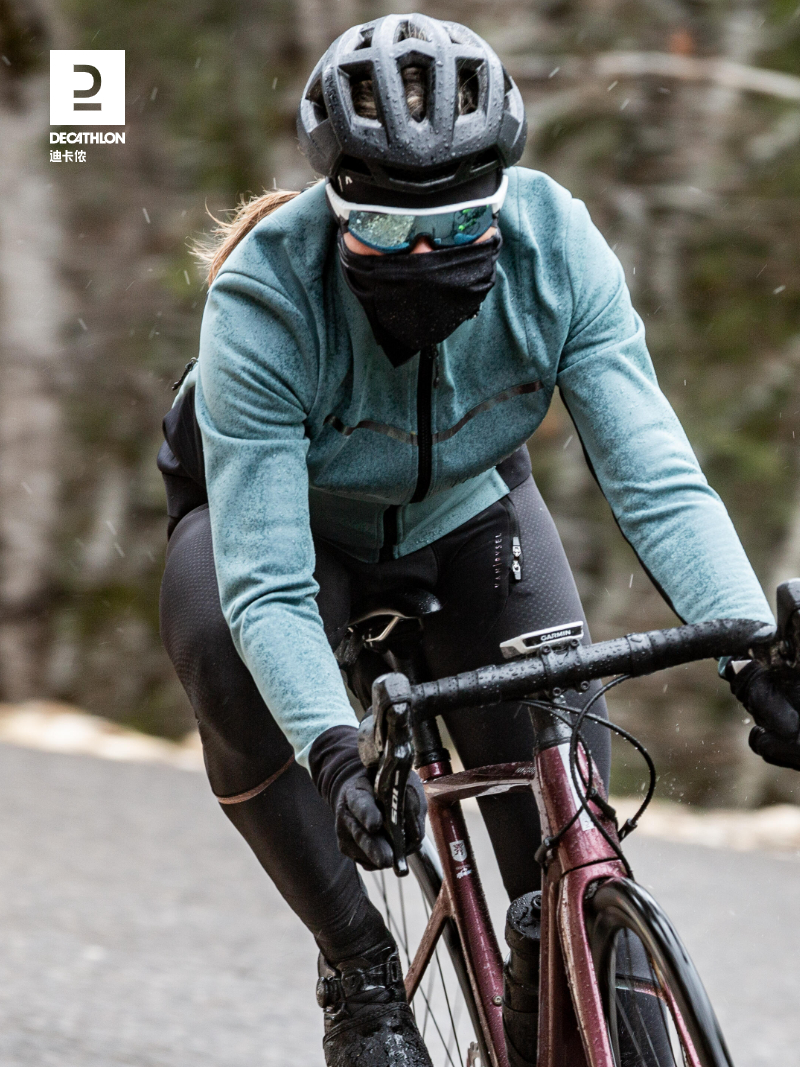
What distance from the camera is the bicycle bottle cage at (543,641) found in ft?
6.59

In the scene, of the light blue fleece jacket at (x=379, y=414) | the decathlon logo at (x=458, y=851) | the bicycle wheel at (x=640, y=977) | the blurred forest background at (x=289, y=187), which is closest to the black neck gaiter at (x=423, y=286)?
the light blue fleece jacket at (x=379, y=414)

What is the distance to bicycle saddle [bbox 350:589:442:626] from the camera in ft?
8.51

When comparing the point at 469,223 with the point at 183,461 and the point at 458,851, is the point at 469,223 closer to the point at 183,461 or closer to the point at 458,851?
the point at 183,461

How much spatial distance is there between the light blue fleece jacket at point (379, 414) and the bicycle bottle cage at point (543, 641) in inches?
9.6

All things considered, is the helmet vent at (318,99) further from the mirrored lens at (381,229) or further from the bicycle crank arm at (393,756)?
the bicycle crank arm at (393,756)

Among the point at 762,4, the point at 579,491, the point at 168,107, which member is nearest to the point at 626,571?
the point at 579,491

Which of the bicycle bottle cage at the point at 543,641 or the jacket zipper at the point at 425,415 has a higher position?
the jacket zipper at the point at 425,415

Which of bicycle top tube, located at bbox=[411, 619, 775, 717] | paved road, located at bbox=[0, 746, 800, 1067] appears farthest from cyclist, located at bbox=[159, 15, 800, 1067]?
paved road, located at bbox=[0, 746, 800, 1067]

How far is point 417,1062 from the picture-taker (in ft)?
8.02

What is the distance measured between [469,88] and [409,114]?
19 centimetres

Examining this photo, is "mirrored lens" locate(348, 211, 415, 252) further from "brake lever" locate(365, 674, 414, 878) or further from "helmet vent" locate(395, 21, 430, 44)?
"brake lever" locate(365, 674, 414, 878)

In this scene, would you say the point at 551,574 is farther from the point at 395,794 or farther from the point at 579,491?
the point at 579,491

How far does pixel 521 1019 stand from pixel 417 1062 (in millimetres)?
204

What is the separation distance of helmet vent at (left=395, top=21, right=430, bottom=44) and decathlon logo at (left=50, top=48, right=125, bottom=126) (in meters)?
7.62
